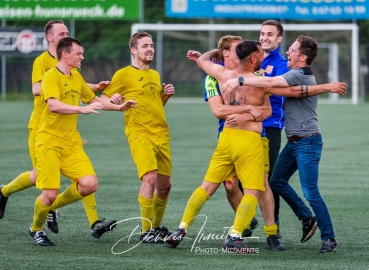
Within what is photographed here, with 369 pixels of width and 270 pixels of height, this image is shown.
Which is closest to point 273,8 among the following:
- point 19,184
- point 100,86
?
point 19,184

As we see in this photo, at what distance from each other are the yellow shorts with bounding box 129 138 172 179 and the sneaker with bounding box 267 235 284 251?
1.37 m

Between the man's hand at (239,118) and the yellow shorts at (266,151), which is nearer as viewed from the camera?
the man's hand at (239,118)

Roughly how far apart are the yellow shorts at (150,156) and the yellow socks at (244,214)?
1.23 m

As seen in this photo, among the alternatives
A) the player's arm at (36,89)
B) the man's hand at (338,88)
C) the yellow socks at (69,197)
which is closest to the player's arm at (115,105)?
the player's arm at (36,89)

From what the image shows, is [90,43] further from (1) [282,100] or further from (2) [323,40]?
(1) [282,100]

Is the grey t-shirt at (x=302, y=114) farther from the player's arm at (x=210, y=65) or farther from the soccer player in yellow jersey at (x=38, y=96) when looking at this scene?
the soccer player in yellow jersey at (x=38, y=96)

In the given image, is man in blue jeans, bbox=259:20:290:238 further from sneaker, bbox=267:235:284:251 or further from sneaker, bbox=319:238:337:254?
sneaker, bbox=319:238:337:254

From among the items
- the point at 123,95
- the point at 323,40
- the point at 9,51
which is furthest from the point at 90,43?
the point at 123,95

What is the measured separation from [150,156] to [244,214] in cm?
136

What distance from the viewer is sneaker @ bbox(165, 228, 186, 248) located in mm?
7586

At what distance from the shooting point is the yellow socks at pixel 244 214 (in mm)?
7363

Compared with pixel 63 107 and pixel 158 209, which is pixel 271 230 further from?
pixel 63 107

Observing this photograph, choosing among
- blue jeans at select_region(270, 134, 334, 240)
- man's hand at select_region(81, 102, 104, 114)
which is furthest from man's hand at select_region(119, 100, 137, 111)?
blue jeans at select_region(270, 134, 334, 240)

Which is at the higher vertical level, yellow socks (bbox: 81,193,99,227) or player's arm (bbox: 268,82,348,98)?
player's arm (bbox: 268,82,348,98)
